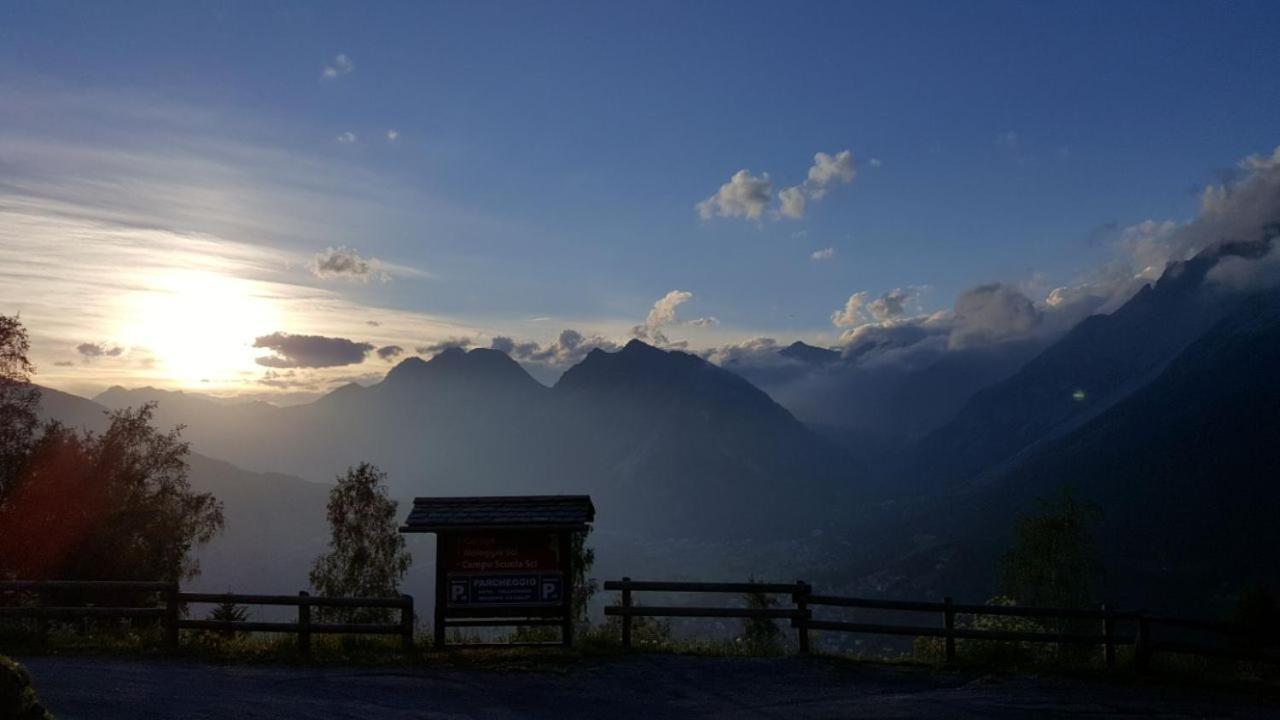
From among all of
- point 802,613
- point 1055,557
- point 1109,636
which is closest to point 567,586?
point 802,613

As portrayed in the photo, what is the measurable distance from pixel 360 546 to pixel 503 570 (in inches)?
1415

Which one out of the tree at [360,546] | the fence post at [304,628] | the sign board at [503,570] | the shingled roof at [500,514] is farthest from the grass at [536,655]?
the tree at [360,546]

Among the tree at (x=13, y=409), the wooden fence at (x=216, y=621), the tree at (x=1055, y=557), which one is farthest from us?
the tree at (x=1055, y=557)

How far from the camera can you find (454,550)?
68.0 ft

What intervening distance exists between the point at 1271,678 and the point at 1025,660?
488 cm

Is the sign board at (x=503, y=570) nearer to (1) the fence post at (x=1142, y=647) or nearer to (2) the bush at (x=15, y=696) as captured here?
(2) the bush at (x=15, y=696)

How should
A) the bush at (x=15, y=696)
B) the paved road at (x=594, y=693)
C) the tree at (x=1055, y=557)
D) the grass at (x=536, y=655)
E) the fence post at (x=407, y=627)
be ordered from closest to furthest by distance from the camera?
1. the bush at (x=15, y=696)
2. the paved road at (x=594, y=693)
3. the grass at (x=536, y=655)
4. the fence post at (x=407, y=627)
5. the tree at (x=1055, y=557)

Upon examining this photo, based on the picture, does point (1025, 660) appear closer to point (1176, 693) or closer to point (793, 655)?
point (1176, 693)

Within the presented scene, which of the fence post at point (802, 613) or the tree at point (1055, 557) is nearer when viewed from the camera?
the fence post at point (802, 613)

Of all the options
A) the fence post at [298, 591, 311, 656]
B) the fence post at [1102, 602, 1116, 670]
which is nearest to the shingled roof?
the fence post at [298, 591, 311, 656]

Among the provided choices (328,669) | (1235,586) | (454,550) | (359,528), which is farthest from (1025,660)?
(1235,586)

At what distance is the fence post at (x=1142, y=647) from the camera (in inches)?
749

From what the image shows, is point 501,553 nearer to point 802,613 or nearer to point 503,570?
point 503,570

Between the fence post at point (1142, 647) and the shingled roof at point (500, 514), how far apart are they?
12178 mm
